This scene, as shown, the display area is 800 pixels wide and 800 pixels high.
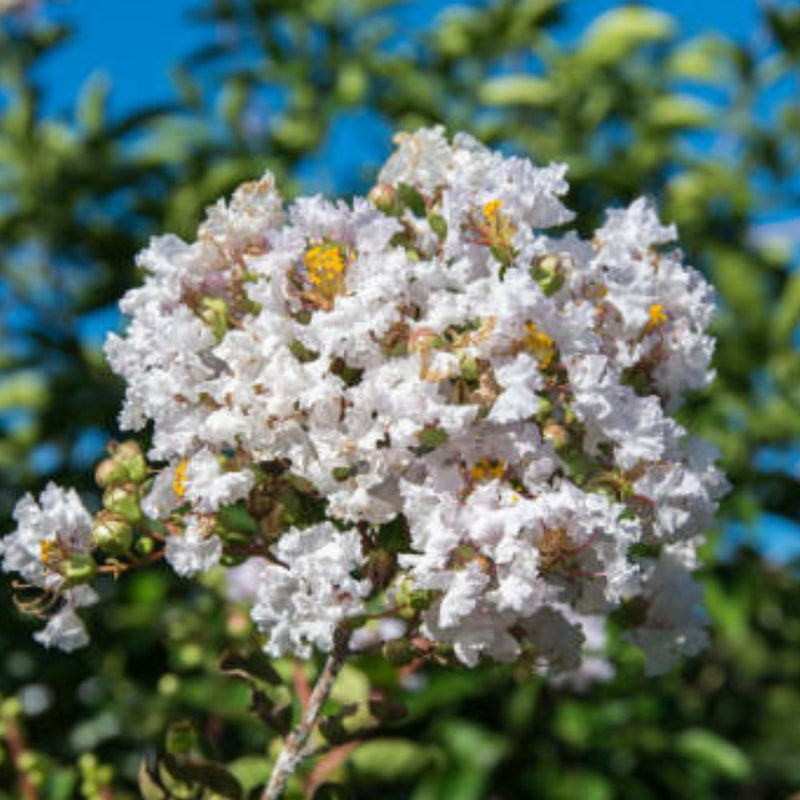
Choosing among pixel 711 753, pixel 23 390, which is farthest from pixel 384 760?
pixel 23 390

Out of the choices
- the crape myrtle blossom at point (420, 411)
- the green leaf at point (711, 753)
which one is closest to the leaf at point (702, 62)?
the green leaf at point (711, 753)

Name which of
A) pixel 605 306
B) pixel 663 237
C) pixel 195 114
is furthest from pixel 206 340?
pixel 195 114

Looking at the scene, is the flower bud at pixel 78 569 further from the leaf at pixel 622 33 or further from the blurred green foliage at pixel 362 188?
the leaf at pixel 622 33

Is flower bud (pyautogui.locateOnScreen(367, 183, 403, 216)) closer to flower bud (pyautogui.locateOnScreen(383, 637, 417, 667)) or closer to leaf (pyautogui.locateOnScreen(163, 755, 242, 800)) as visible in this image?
flower bud (pyautogui.locateOnScreen(383, 637, 417, 667))

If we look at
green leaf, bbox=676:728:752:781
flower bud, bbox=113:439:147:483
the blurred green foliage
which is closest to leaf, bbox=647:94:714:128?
the blurred green foliage

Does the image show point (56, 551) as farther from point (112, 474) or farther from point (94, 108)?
point (94, 108)

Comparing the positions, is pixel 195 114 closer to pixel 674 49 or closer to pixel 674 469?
pixel 674 49
